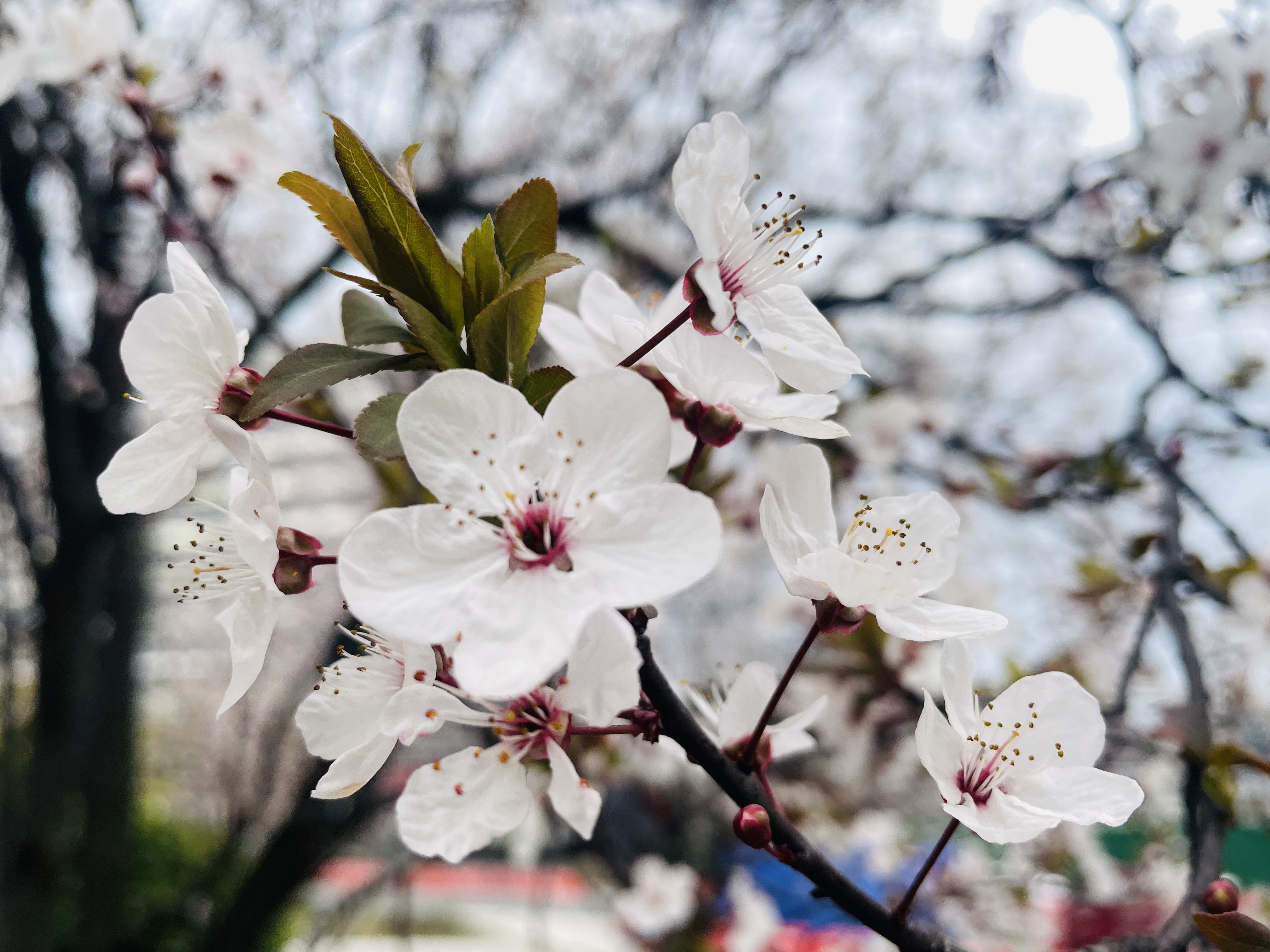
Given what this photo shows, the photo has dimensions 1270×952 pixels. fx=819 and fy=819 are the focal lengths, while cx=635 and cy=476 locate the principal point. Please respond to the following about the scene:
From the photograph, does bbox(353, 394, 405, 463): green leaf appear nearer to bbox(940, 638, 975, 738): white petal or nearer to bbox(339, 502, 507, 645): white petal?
bbox(339, 502, 507, 645): white petal

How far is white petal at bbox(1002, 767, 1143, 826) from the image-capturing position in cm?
53

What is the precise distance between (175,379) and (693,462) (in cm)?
37

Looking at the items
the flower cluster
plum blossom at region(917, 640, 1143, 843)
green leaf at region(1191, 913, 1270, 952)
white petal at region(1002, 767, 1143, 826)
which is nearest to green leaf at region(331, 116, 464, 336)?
the flower cluster

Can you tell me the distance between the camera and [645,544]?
0.47m

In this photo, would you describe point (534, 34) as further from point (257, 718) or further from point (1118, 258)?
point (257, 718)

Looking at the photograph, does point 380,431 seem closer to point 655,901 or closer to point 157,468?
point 157,468

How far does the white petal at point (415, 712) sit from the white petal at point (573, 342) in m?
0.26

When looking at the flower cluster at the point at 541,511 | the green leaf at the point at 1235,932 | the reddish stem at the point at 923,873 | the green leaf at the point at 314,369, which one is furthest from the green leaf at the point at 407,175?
the green leaf at the point at 1235,932

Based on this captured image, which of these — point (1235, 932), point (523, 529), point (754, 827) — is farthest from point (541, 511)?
point (1235, 932)

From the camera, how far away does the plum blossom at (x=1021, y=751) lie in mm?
548

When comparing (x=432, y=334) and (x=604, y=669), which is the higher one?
(x=432, y=334)

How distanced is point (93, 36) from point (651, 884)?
331 cm

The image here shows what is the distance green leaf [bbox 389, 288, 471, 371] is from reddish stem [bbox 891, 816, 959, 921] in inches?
16.8

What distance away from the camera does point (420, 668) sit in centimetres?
51
